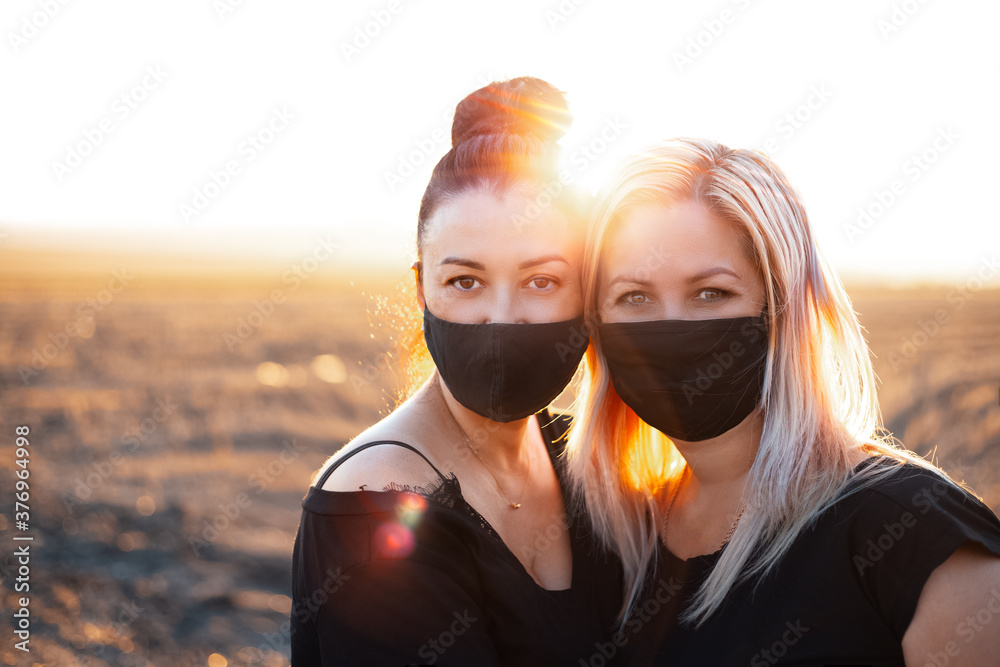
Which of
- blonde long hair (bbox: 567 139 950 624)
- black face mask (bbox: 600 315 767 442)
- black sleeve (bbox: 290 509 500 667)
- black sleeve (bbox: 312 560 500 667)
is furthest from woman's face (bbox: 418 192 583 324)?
black sleeve (bbox: 312 560 500 667)

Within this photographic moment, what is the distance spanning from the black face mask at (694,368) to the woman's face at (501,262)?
26 cm

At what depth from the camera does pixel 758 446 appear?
2.76 m

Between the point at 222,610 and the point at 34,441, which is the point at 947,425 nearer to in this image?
the point at 222,610

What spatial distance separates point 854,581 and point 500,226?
153 centimetres

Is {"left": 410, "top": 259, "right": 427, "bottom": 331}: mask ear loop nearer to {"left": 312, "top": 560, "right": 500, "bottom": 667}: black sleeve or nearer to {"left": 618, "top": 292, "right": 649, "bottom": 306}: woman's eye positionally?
{"left": 618, "top": 292, "right": 649, "bottom": 306}: woman's eye

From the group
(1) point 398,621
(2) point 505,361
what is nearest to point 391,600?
(1) point 398,621

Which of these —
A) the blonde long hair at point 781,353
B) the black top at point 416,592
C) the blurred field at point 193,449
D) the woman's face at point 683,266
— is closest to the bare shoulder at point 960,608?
the blonde long hair at point 781,353

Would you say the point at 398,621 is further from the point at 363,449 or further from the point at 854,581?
the point at 854,581

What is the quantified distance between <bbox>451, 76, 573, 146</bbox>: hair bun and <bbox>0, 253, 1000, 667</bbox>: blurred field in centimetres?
90

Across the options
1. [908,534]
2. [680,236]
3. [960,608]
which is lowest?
[960,608]

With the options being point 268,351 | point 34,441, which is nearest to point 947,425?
point 34,441

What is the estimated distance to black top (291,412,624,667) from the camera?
2271 millimetres

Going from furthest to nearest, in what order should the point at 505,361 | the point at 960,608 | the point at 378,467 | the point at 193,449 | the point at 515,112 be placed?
the point at 193,449, the point at 515,112, the point at 505,361, the point at 378,467, the point at 960,608

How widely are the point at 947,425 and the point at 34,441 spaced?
40.3 feet
